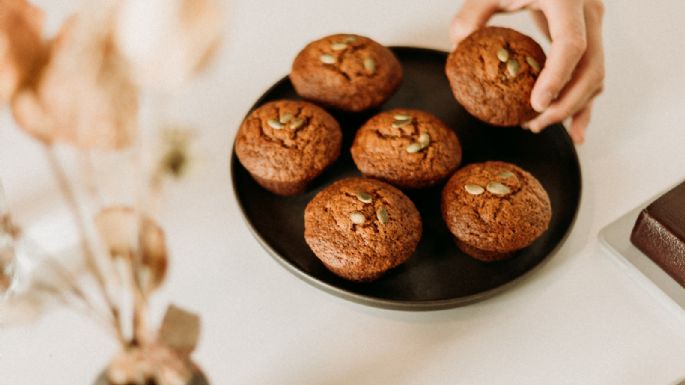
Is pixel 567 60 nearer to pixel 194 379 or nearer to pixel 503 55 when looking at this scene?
pixel 503 55

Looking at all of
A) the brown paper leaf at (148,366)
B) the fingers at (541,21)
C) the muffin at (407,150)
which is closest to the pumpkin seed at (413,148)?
the muffin at (407,150)

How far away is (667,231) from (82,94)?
1.07 metres

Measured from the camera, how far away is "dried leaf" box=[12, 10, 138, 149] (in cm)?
35

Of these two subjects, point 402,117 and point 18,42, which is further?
point 402,117

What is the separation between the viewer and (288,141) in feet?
3.87

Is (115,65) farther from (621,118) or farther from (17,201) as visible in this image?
(621,118)

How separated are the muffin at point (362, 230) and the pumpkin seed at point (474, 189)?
11 cm

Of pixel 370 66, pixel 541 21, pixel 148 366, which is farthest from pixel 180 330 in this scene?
pixel 541 21

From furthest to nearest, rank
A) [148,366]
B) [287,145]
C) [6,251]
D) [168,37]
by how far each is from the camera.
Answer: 1. [287,145]
2. [6,251]
3. [148,366]
4. [168,37]

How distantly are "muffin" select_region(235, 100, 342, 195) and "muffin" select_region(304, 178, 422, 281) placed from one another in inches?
3.4

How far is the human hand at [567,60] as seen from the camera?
1.20 metres

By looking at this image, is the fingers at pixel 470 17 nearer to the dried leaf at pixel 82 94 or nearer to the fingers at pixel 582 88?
the fingers at pixel 582 88

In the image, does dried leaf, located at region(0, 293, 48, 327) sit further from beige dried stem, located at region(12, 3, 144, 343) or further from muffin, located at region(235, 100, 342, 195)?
muffin, located at region(235, 100, 342, 195)

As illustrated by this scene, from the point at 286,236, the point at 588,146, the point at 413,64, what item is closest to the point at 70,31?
the point at 286,236
